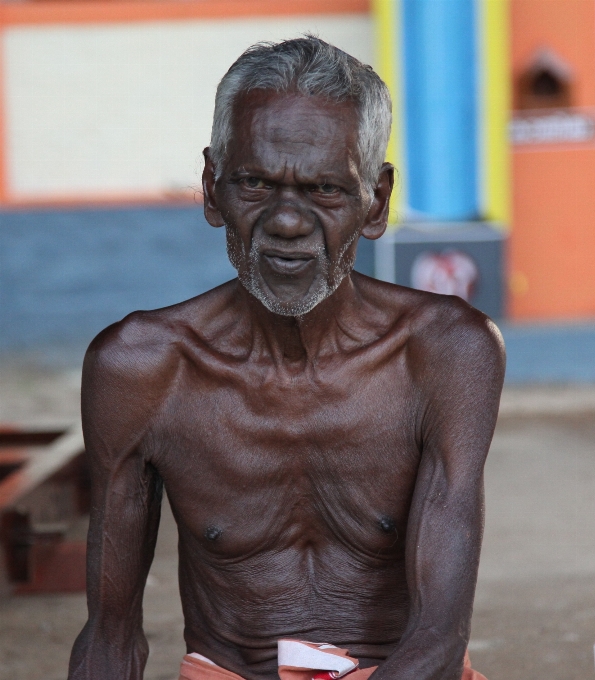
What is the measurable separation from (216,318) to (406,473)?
449mm

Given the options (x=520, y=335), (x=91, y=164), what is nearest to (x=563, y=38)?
(x=520, y=335)

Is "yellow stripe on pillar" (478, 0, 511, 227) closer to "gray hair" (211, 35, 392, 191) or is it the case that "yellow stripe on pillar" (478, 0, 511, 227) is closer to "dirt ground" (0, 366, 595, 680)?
"dirt ground" (0, 366, 595, 680)

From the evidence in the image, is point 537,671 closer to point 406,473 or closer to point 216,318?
point 406,473

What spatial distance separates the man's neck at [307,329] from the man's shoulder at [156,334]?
2.7 inches

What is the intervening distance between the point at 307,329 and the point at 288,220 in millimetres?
269

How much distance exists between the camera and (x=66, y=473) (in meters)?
4.66

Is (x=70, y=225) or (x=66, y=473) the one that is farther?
(x=70, y=225)

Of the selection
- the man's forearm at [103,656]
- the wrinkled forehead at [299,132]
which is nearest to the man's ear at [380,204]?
the wrinkled forehead at [299,132]

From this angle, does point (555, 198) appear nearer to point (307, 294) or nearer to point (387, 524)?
point (387, 524)

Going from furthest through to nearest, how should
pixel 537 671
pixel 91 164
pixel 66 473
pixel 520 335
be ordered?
pixel 91 164, pixel 520 335, pixel 66 473, pixel 537 671

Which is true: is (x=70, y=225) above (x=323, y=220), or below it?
below

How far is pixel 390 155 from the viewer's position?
8.22m

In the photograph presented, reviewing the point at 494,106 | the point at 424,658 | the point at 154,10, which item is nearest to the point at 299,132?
the point at 424,658

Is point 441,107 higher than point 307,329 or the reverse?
higher
